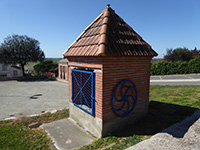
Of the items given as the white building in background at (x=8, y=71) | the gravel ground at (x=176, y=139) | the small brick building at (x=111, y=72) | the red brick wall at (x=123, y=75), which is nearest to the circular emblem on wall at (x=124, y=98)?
the small brick building at (x=111, y=72)

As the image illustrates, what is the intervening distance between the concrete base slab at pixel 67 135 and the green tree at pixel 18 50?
25.3 m

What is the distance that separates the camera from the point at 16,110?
29.3 feet

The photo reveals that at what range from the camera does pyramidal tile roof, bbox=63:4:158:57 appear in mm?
4293

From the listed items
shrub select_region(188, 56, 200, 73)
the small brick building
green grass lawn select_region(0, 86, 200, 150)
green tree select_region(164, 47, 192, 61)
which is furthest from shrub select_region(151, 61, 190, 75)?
the small brick building

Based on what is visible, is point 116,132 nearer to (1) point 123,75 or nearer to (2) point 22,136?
(1) point 123,75

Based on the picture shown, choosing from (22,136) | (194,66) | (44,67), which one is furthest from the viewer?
(44,67)

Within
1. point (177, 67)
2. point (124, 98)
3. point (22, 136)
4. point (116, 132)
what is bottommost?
point (22, 136)

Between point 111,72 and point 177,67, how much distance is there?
921 inches

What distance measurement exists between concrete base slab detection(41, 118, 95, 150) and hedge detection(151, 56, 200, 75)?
22.3m

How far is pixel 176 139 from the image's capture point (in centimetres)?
406

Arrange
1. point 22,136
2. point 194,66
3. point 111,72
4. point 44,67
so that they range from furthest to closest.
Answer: point 44,67 → point 194,66 → point 22,136 → point 111,72

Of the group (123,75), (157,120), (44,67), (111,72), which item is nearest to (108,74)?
(111,72)

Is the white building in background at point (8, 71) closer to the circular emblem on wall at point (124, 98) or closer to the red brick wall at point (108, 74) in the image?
the red brick wall at point (108, 74)

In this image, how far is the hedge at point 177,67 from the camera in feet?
75.8
